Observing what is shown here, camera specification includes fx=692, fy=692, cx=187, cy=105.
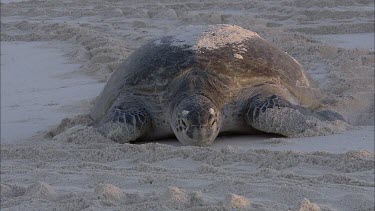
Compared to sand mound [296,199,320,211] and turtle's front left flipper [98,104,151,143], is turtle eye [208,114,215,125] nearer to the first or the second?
turtle's front left flipper [98,104,151,143]

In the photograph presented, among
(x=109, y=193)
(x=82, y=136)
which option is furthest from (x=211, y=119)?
(x=109, y=193)

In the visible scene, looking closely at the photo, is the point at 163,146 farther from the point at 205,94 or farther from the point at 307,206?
the point at 307,206

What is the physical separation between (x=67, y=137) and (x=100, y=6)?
7.10 metres

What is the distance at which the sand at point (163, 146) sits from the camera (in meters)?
2.59

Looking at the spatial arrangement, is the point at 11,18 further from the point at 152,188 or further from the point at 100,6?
the point at 152,188

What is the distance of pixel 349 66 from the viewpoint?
225 inches

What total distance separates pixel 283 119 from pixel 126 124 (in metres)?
0.86

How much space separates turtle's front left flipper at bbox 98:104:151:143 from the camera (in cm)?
376

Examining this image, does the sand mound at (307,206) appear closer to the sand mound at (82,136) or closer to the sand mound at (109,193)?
the sand mound at (109,193)

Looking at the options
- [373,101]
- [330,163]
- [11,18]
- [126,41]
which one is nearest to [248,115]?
[330,163]

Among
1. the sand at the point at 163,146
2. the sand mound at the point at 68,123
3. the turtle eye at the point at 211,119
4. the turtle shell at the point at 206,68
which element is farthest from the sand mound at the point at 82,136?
the turtle eye at the point at 211,119

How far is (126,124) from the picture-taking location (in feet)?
12.5

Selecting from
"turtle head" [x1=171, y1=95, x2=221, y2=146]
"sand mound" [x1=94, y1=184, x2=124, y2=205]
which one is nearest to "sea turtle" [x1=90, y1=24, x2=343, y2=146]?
"turtle head" [x1=171, y1=95, x2=221, y2=146]

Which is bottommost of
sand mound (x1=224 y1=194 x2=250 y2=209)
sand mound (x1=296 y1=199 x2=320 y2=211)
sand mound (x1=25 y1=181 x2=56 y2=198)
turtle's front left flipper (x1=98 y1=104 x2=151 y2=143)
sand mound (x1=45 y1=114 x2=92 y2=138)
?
sand mound (x1=45 y1=114 x2=92 y2=138)
